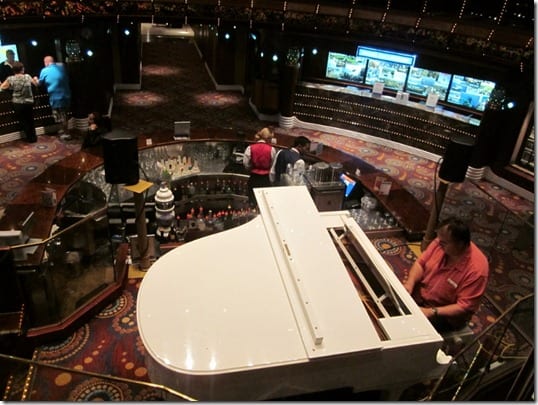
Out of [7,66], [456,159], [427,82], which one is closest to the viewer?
[456,159]

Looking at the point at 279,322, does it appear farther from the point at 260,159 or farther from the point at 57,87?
the point at 57,87

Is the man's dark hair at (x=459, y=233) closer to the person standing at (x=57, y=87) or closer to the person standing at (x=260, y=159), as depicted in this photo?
the person standing at (x=260, y=159)

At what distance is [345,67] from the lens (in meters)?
10.8

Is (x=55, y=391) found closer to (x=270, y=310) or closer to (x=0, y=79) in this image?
(x=270, y=310)

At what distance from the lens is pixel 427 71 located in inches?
390

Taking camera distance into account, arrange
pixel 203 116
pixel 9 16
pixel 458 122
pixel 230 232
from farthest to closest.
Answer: pixel 203 116 < pixel 458 122 < pixel 9 16 < pixel 230 232

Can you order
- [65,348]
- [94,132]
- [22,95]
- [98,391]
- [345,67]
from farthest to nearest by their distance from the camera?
[345,67] → [22,95] → [94,132] → [65,348] → [98,391]

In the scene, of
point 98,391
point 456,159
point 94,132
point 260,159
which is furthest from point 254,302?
point 94,132

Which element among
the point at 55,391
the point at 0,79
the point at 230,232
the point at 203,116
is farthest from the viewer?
the point at 203,116

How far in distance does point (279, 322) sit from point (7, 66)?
26.4ft

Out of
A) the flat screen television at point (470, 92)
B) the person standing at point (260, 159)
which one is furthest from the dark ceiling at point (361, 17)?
the person standing at point (260, 159)

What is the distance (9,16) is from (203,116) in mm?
4543

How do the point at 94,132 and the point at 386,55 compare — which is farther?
the point at 386,55

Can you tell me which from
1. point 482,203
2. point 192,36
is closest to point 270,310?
point 482,203
